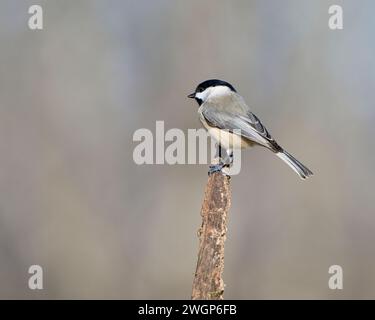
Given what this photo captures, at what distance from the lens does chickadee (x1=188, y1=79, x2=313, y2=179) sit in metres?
4.83

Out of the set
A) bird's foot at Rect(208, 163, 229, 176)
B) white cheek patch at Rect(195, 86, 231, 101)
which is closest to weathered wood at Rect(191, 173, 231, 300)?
bird's foot at Rect(208, 163, 229, 176)

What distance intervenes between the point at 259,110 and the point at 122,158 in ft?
6.50

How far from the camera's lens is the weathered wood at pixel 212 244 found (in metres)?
3.20

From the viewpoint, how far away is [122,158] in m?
7.80

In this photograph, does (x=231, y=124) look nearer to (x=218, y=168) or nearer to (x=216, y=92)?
(x=216, y=92)

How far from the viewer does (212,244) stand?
338cm

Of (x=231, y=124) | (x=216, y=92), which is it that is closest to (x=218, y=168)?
(x=231, y=124)

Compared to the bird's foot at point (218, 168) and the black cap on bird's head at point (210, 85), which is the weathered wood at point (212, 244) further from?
the black cap on bird's head at point (210, 85)

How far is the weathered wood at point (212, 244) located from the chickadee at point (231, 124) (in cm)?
89

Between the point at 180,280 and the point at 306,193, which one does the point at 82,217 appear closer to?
the point at 180,280

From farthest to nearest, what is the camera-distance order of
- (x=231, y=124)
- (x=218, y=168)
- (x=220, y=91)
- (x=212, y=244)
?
1. (x=220, y=91)
2. (x=231, y=124)
3. (x=218, y=168)
4. (x=212, y=244)

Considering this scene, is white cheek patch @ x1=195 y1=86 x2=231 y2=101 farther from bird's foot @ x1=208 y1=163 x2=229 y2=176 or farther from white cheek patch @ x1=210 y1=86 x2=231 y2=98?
bird's foot @ x1=208 y1=163 x2=229 y2=176

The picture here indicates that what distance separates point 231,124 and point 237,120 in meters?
0.07

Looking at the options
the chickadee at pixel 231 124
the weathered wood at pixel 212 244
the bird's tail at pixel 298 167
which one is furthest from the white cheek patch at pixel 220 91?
the weathered wood at pixel 212 244
